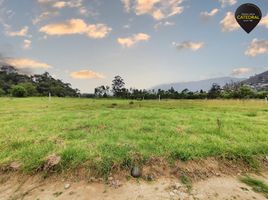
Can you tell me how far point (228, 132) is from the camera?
37.0 ft

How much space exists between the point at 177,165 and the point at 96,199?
289 centimetres

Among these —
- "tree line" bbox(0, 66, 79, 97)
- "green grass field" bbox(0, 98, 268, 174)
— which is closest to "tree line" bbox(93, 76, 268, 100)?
"tree line" bbox(0, 66, 79, 97)

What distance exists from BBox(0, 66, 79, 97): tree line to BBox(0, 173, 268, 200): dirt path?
6244 cm

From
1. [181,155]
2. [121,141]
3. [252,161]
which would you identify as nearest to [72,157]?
[121,141]

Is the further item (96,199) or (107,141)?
(107,141)

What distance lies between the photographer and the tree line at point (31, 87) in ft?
227

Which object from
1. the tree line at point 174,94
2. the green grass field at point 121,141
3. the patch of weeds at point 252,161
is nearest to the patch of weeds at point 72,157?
the green grass field at point 121,141

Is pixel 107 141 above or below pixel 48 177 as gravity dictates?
above

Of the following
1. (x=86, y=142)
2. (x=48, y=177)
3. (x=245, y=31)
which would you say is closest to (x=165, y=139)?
(x=86, y=142)

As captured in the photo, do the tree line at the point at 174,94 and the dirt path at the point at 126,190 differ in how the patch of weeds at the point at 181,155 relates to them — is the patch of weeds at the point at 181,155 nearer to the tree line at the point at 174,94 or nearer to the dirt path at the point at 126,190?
the dirt path at the point at 126,190

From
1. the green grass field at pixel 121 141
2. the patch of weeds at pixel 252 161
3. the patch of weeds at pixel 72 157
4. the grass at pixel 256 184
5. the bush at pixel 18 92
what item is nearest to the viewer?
the grass at pixel 256 184

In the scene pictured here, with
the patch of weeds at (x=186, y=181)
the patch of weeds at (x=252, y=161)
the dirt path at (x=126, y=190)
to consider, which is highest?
the patch of weeds at (x=252, y=161)

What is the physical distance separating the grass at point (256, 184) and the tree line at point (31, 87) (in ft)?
211

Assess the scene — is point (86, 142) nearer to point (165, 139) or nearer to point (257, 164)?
point (165, 139)
